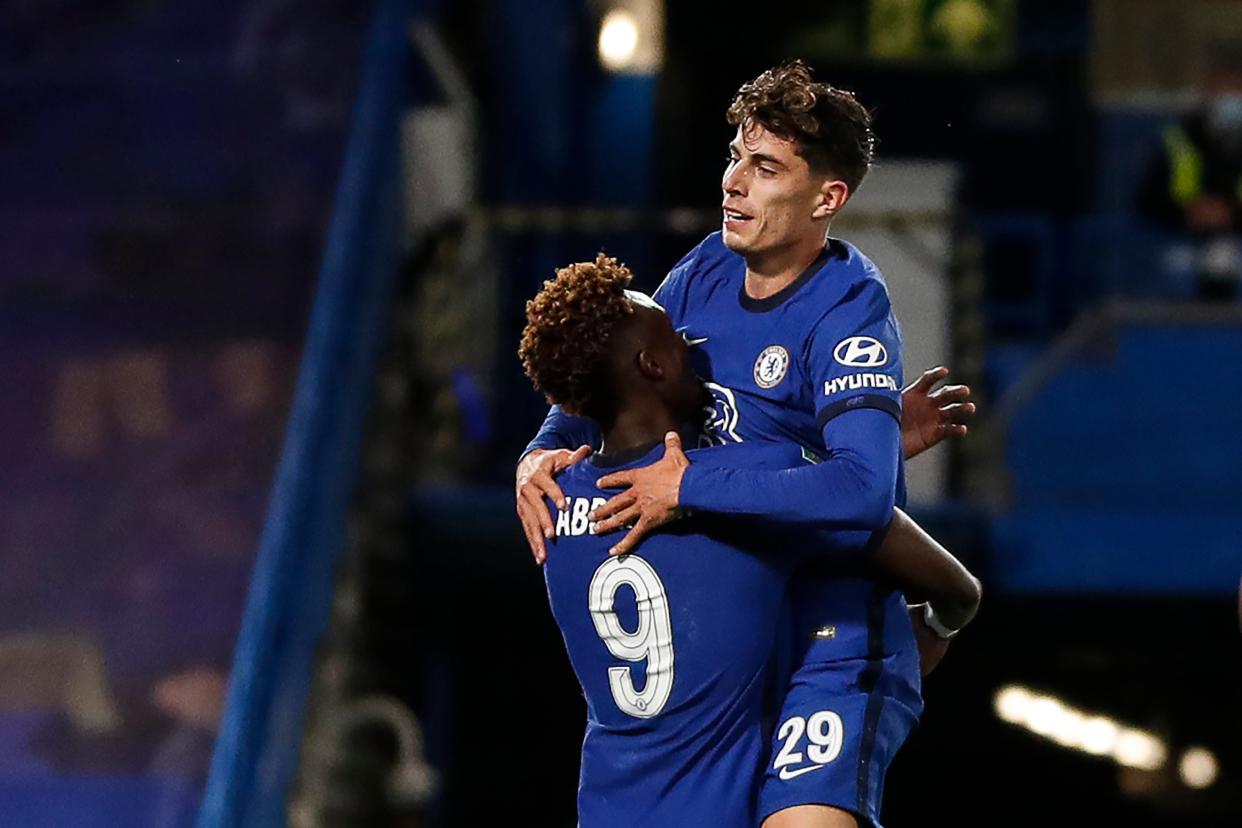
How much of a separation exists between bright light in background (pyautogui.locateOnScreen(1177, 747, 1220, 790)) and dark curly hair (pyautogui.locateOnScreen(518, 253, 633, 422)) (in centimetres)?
908

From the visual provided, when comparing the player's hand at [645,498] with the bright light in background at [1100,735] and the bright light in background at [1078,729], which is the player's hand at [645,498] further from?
the bright light in background at [1100,735]

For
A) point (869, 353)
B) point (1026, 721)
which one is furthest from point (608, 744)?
point (1026, 721)

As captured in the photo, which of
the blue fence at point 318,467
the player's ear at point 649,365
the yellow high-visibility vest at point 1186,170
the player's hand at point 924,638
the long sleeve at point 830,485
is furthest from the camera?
the yellow high-visibility vest at point 1186,170

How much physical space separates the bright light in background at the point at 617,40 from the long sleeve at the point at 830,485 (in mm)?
7737

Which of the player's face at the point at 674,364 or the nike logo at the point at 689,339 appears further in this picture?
the nike logo at the point at 689,339

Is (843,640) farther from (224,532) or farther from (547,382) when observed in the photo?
(224,532)

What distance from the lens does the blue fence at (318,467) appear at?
6301mm

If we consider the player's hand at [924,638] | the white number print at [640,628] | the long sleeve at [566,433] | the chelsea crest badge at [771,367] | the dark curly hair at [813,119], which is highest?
the dark curly hair at [813,119]

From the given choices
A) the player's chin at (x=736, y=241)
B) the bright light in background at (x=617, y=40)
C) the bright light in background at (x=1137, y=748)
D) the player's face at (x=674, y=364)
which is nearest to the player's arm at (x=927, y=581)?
the player's face at (x=674, y=364)

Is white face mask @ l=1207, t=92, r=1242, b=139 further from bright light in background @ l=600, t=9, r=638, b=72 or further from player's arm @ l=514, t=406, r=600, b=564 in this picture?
player's arm @ l=514, t=406, r=600, b=564

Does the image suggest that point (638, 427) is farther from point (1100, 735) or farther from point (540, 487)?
point (1100, 735)

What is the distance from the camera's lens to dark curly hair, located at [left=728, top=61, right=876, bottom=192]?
343 centimetres

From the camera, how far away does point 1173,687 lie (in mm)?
11688

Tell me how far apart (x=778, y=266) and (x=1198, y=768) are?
898 cm
